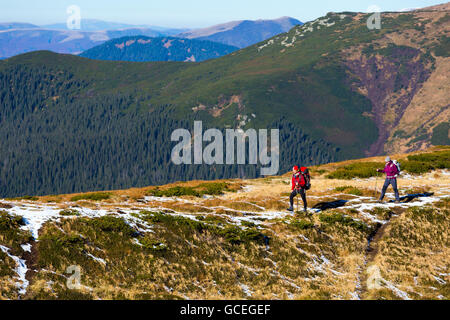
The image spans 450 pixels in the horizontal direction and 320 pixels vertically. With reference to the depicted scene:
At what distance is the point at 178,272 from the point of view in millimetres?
21734

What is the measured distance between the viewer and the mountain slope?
20.1m

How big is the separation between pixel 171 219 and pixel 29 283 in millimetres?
9662

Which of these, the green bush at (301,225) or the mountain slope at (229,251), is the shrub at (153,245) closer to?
the mountain slope at (229,251)

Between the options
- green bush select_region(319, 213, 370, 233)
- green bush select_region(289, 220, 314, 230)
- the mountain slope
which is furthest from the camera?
green bush select_region(319, 213, 370, 233)

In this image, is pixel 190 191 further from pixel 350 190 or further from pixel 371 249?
pixel 371 249

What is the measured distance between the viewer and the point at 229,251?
80.4 feet

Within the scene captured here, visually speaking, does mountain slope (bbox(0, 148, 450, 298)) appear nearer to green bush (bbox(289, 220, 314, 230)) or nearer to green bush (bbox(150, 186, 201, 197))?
green bush (bbox(289, 220, 314, 230))

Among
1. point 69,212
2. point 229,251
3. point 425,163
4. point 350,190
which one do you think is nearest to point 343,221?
point 229,251

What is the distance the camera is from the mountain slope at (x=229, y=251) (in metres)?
20.1

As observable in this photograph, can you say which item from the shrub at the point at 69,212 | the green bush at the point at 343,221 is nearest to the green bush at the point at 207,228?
the shrub at the point at 69,212

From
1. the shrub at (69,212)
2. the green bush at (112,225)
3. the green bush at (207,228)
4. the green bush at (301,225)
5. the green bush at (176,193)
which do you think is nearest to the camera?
the green bush at (112,225)

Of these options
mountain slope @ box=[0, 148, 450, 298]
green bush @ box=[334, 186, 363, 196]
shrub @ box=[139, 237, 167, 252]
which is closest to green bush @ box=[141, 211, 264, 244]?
mountain slope @ box=[0, 148, 450, 298]
